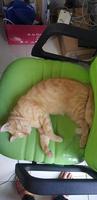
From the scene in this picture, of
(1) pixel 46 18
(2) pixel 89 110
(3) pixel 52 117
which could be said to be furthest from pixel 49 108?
(1) pixel 46 18

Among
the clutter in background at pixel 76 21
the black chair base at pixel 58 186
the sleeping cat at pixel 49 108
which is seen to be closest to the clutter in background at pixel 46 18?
the clutter in background at pixel 76 21

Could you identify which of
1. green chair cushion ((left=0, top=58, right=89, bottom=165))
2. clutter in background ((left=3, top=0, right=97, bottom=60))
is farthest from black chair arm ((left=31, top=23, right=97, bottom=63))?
clutter in background ((left=3, top=0, right=97, bottom=60))

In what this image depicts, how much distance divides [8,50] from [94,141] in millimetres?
1173

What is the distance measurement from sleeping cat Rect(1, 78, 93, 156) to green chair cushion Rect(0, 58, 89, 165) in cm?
3

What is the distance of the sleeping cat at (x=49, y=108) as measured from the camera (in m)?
1.12

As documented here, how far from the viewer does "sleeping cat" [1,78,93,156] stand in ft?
3.66

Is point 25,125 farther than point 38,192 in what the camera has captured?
Yes

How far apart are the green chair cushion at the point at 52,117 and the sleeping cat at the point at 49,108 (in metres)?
0.03

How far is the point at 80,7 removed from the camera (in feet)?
6.98

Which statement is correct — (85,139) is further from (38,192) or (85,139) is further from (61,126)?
(38,192)

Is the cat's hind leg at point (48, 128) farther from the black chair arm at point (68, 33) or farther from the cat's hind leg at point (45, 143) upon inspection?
the black chair arm at point (68, 33)

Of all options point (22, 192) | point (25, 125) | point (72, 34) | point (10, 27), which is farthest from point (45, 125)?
point (10, 27)

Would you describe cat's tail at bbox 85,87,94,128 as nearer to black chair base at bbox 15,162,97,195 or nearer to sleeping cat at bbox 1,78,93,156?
sleeping cat at bbox 1,78,93,156

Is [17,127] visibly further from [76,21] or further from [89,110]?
[76,21]
